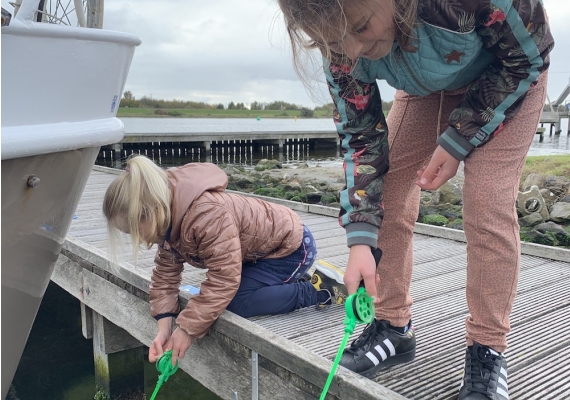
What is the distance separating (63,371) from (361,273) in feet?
12.0

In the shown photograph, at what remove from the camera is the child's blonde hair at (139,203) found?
7.14ft

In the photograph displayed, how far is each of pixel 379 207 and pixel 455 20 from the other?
2.07 feet

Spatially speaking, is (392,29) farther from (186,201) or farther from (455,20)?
(186,201)

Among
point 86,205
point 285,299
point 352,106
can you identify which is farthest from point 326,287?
point 86,205

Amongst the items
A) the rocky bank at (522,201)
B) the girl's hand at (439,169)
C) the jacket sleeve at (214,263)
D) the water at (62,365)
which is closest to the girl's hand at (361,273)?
the girl's hand at (439,169)

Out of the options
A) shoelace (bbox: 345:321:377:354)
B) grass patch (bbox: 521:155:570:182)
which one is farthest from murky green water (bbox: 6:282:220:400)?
grass patch (bbox: 521:155:570:182)

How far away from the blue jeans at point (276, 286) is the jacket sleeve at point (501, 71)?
1.28 m

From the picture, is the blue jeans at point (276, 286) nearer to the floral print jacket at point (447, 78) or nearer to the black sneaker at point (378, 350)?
the black sneaker at point (378, 350)

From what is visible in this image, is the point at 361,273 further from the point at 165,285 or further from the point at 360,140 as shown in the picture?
the point at 165,285

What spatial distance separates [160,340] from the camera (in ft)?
7.88


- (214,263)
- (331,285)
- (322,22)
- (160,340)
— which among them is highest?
(322,22)

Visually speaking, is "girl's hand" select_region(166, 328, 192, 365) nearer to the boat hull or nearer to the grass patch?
the boat hull

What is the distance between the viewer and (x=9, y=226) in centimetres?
182

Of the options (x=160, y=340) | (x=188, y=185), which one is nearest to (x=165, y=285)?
(x=160, y=340)
